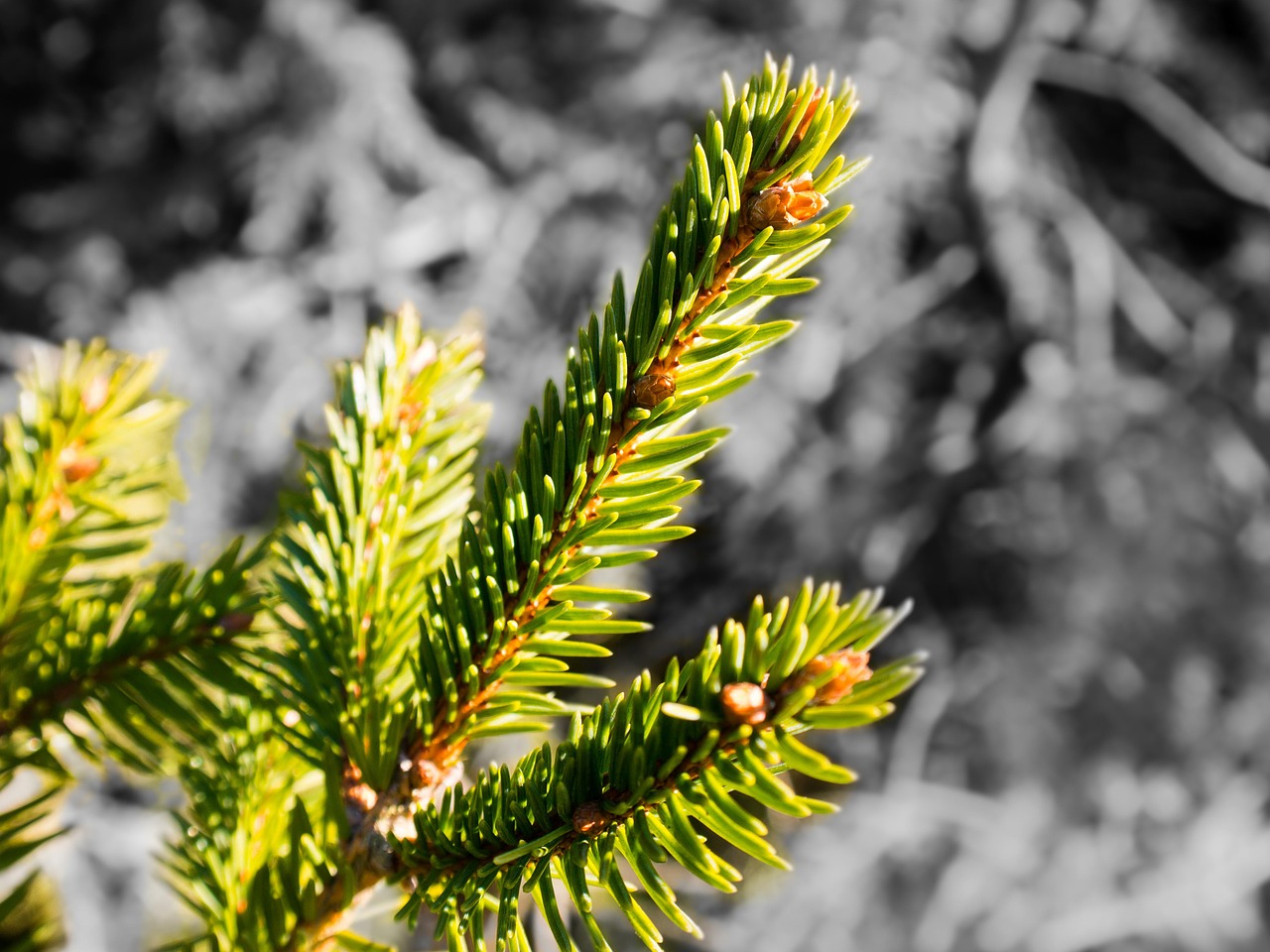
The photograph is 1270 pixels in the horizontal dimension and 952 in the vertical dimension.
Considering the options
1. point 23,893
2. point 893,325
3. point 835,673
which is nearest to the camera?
point 835,673

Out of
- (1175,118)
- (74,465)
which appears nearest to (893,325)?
(1175,118)

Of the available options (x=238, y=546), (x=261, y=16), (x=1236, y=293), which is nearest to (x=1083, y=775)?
(x=1236, y=293)

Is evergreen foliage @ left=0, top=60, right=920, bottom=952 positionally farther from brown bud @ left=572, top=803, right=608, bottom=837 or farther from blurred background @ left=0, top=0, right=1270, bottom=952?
blurred background @ left=0, top=0, right=1270, bottom=952

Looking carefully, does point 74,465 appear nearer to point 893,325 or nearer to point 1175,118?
point 893,325

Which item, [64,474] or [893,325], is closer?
[64,474]

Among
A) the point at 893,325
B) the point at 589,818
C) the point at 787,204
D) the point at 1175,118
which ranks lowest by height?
the point at 589,818

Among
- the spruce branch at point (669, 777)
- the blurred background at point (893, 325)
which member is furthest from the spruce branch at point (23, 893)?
the blurred background at point (893, 325)

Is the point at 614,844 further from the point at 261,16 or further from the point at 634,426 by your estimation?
the point at 261,16

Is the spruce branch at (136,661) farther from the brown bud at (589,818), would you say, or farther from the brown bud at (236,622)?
the brown bud at (589,818)
